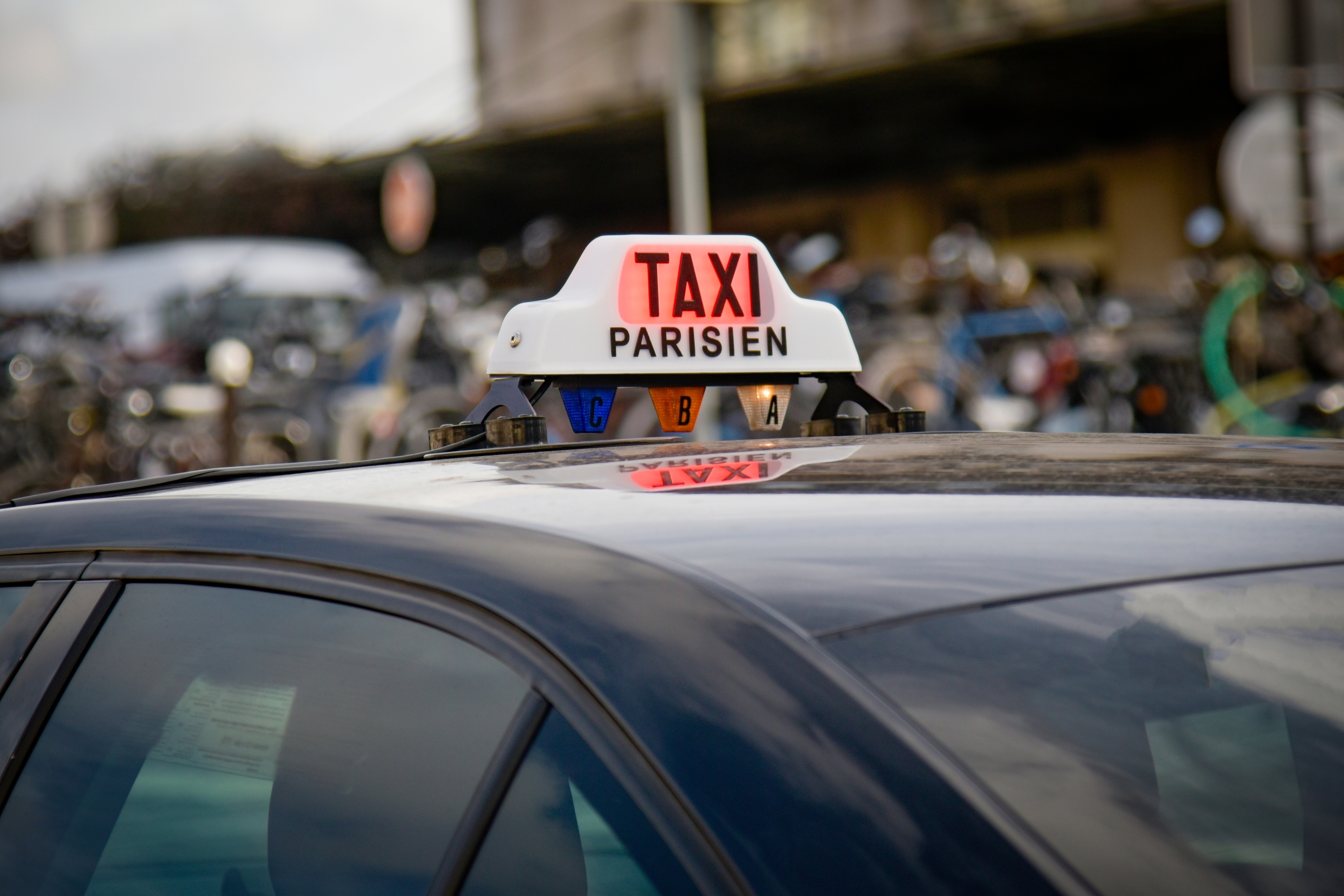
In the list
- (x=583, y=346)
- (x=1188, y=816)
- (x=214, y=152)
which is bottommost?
(x=1188, y=816)

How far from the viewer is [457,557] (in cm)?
107

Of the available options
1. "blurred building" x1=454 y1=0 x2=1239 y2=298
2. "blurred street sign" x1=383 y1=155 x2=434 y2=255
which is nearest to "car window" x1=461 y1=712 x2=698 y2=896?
"blurred building" x1=454 y1=0 x2=1239 y2=298

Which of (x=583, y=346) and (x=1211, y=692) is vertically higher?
(x=583, y=346)

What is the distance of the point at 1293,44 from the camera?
17.6 feet

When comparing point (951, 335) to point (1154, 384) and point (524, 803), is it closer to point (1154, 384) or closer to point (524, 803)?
point (1154, 384)

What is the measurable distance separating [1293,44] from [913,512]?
4953mm

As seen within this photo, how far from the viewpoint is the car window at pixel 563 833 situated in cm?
93

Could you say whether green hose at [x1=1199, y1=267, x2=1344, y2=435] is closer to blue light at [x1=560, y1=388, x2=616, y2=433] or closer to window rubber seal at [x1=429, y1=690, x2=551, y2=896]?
blue light at [x1=560, y1=388, x2=616, y2=433]

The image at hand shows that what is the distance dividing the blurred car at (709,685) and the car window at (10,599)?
0.13m

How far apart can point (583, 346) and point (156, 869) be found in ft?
2.35

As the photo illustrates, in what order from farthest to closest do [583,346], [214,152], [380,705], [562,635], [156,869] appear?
1. [214,152]
2. [583,346]
3. [156,869]
4. [380,705]
5. [562,635]

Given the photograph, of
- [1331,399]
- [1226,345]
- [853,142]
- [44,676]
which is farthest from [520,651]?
[853,142]

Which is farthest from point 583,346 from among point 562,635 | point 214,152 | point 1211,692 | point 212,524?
point 214,152

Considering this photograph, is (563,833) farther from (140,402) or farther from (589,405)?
(140,402)
